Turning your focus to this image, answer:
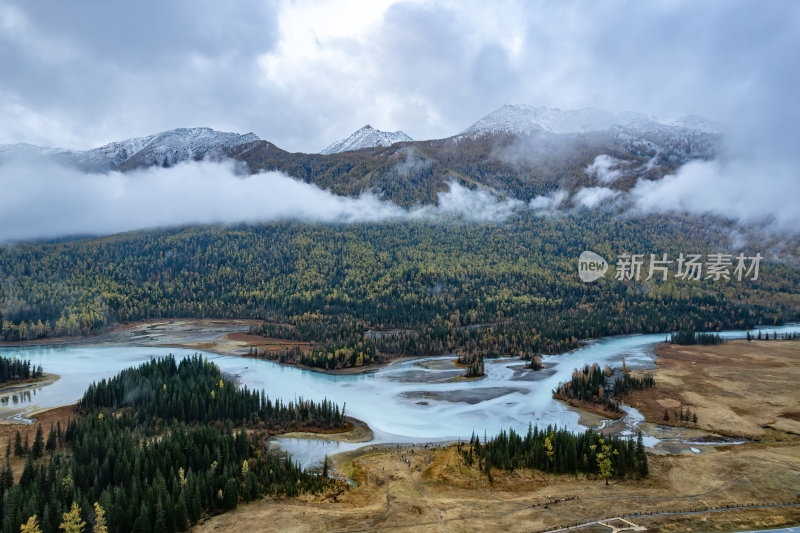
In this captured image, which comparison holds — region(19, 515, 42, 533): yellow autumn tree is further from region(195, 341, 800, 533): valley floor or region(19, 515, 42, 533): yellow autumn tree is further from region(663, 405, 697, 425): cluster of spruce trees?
region(663, 405, 697, 425): cluster of spruce trees

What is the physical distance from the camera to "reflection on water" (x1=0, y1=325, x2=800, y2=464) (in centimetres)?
9156

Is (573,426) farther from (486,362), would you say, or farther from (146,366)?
(146,366)

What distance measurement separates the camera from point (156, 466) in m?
60.9

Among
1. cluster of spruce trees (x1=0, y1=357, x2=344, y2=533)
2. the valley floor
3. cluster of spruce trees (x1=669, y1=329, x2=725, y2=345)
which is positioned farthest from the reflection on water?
the valley floor

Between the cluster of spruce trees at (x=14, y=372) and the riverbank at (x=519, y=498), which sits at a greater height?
the riverbank at (x=519, y=498)

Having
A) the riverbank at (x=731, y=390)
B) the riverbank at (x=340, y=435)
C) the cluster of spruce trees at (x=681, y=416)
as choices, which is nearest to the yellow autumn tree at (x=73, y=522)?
the riverbank at (x=340, y=435)

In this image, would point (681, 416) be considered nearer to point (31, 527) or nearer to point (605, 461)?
point (605, 461)

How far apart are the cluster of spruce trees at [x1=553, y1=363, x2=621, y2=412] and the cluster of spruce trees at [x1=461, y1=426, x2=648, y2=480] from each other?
33.9m

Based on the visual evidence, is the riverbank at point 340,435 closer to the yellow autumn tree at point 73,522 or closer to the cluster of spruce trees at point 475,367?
the yellow autumn tree at point 73,522

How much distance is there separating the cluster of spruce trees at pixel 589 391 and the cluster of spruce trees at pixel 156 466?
49695 mm

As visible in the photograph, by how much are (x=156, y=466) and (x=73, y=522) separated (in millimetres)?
13294

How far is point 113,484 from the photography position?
198 feet

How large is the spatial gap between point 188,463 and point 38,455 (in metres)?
25.7

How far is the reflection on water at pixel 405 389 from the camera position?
300ft
